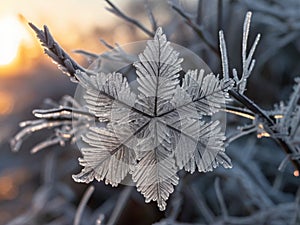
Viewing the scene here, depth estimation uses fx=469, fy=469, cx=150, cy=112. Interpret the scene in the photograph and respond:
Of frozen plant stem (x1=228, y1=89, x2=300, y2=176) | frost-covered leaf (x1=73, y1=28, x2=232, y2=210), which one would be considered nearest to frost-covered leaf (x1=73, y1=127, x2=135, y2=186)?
frost-covered leaf (x1=73, y1=28, x2=232, y2=210)

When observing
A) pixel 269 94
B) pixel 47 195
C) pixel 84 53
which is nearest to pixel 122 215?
pixel 47 195

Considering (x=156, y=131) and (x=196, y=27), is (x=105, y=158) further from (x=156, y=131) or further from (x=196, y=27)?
(x=196, y=27)

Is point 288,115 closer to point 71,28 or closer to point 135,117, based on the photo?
point 135,117

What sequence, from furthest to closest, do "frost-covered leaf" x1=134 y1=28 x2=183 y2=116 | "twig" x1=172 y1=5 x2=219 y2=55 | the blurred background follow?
the blurred background, "twig" x1=172 y1=5 x2=219 y2=55, "frost-covered leaf" x1=134 y1=28 x2=183 y2=116

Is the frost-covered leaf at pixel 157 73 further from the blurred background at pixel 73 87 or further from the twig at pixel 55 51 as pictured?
the blurred background at pixel 73 87

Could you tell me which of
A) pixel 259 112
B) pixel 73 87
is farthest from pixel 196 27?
pixel 73 87

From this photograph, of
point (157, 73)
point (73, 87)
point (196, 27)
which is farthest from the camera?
point (73, 87)

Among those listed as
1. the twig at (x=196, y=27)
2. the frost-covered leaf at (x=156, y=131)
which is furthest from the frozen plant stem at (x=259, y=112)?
the twig at (x=196, y=27)

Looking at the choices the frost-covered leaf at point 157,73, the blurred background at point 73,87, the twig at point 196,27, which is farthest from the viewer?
the blurred background at point 73,87

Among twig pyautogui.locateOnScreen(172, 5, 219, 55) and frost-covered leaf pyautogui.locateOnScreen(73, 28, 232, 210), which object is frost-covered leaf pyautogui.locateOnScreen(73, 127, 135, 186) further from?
twig pyautogui.locateOnScreen(172, 5, 219, 55)
